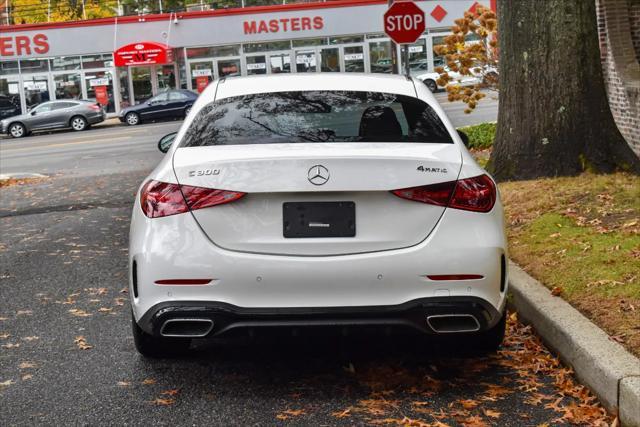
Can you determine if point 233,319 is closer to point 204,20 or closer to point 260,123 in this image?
point 260,123

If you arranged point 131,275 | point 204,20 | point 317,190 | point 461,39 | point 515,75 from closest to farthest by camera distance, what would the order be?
point 317,190 → point 131,275 → point 515,75 → point 461,39 → point 204,20

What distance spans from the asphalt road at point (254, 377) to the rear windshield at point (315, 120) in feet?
3.38

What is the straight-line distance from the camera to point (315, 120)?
5.08 meters

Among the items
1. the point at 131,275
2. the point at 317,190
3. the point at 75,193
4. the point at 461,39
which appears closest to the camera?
the point at 317,190

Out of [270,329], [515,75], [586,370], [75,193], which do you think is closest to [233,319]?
[270,329]

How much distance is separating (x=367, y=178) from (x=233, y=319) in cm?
90

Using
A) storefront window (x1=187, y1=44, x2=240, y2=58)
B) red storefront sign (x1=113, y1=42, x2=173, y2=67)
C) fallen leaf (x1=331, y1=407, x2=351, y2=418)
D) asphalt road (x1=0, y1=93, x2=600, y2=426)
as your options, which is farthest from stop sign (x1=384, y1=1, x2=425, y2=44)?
storefront window (x1=187, y1=44, x2=240, y2=58)

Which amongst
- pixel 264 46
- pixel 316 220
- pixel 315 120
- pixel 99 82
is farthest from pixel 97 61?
pixel 316 220

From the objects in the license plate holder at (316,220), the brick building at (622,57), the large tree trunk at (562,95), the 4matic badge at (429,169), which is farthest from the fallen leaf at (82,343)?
the brick building at (622,57)

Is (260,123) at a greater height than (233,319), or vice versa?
(260,123)

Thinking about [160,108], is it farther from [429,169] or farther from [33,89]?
[429,169]

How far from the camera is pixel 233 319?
14.5ft

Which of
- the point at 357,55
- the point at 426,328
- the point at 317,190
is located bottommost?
the point at 357,55

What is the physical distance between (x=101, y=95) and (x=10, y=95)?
14.9 ft
